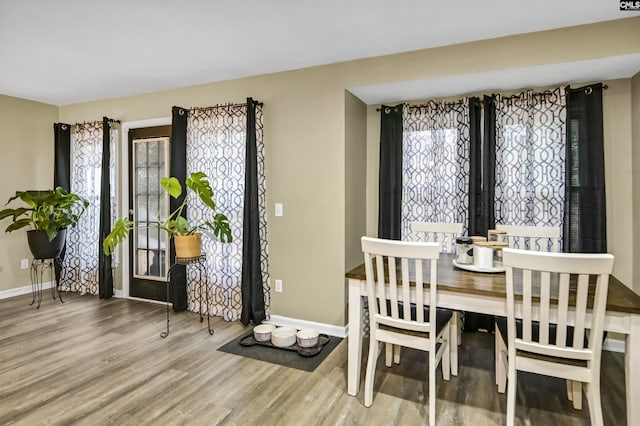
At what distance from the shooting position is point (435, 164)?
3535 millimetres

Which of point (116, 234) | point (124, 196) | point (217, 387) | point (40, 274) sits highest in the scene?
point (124, 196)

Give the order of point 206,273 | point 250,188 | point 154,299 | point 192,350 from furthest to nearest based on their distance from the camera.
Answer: point 154,299
point 206,273
point 250,188
point 192,350

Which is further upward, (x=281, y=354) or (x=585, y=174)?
(x=585, y=174)

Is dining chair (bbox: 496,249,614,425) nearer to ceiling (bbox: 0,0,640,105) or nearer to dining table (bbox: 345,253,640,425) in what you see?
dining table (bbox: 345,253,640,425)

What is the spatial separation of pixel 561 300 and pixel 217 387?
6.95 ft

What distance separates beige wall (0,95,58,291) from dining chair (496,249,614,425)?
5.53m

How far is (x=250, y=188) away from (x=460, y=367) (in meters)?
2.37

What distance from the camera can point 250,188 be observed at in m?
3.55

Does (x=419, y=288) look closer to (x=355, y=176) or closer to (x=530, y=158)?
(x=355, y=176)

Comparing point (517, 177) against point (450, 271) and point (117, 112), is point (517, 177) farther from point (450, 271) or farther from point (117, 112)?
point (117, 112)

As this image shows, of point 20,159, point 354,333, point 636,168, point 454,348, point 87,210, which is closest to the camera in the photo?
point 354,333

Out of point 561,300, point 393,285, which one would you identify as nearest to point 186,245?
point 393,285

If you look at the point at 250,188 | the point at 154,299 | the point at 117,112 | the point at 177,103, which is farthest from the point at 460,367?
the point at 117,112

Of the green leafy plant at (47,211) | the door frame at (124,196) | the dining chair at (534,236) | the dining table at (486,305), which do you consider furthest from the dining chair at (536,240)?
the green leafy plant at (47,211)
